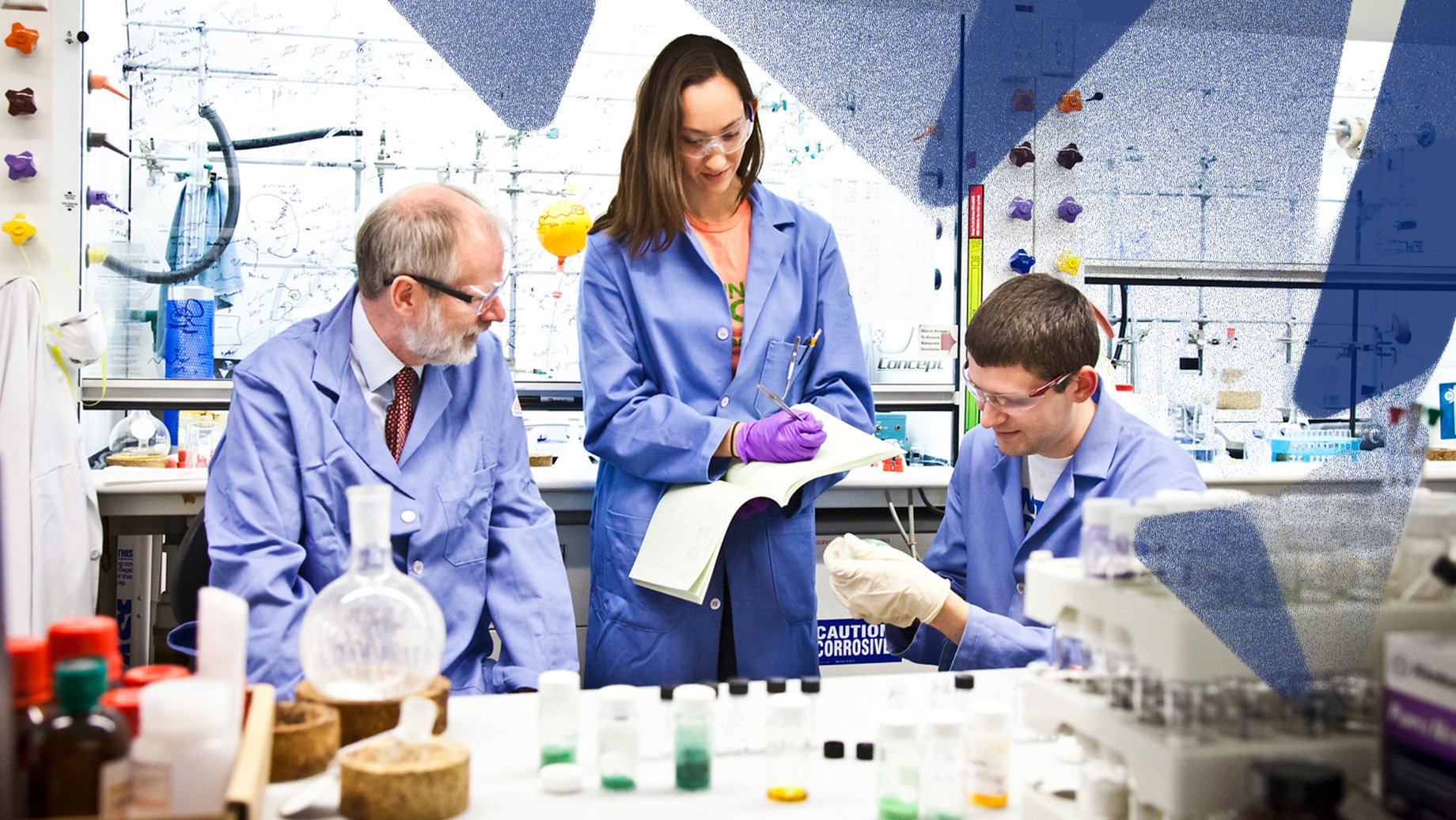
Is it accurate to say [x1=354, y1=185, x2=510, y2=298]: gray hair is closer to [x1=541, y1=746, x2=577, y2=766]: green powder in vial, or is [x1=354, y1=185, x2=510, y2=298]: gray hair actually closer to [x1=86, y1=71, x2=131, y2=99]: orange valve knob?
[x1=541, y1=746, x2=577, y2=766]: green powder in vial

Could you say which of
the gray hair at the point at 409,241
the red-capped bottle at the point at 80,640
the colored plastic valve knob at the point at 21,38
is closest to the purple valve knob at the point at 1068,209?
the gray hair at the point at 409,241

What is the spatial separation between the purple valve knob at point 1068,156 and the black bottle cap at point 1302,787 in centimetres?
295

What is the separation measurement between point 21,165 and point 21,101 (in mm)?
161

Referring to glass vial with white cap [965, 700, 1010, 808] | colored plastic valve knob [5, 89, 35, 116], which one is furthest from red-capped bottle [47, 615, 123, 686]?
colored plastic valve knob [5, 89, 35, 116]

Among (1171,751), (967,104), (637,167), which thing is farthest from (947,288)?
(1171,751)

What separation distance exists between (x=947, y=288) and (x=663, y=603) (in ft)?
6.73

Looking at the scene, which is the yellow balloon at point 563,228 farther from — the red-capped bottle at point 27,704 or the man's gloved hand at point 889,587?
the red-capped bottle at point 27,704

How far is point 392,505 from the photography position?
64.3 inches

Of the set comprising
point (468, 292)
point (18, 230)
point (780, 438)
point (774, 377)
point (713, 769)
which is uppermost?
point (18, 230)

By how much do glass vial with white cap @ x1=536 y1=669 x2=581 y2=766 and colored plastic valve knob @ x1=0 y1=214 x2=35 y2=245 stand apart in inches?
96.4

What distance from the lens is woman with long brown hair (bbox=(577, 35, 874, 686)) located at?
1.88 metres

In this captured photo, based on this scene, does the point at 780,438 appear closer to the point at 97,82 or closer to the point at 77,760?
the point at 77,760

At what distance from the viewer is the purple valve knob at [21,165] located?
277cm

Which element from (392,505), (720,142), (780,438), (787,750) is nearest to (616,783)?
(787,750)
